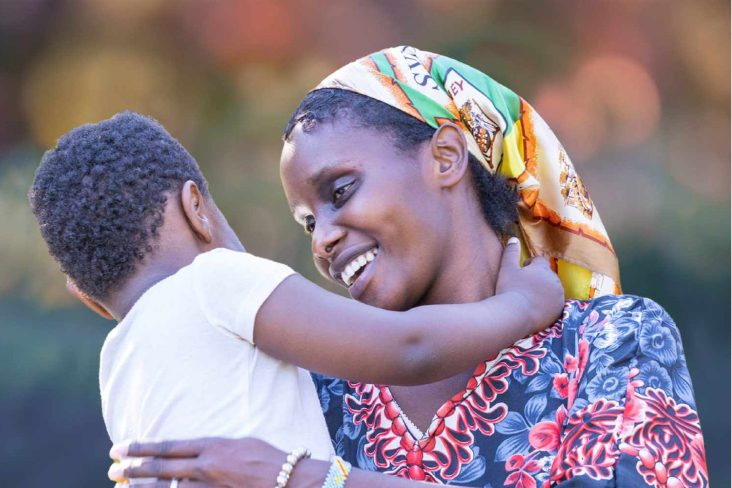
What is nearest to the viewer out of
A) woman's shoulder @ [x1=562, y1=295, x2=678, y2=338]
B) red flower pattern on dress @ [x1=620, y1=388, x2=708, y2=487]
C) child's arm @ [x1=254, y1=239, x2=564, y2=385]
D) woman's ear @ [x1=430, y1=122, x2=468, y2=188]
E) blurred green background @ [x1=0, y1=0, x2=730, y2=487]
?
red flower pattern on dress @ [x1=620, y1=388, x2=708, y2=487]

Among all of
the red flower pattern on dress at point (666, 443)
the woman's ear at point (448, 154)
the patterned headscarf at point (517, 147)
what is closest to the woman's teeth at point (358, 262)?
the woman's ear at point (448, 154)

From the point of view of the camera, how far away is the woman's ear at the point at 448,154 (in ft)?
7.85

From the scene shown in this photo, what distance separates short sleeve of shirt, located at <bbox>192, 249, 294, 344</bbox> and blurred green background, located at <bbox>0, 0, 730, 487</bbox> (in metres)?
2.81

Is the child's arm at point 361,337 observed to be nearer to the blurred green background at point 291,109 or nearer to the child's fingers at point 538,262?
the child's fingers at point 538,262

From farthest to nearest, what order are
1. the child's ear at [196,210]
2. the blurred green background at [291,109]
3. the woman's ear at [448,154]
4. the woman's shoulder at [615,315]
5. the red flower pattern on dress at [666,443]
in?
the blurred green background at [291,109] < the woman's ear at [448,154] < the child's ear at [196,210] < the woman's shoulder at [615,315] < the red flower pattern on dress at [666,443]

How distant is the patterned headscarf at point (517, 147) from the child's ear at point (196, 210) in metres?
0.46

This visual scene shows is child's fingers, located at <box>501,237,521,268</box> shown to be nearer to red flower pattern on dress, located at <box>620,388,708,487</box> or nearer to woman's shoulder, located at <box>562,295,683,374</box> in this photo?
woman's shoulder, located at <box>562,295,683,374</box>

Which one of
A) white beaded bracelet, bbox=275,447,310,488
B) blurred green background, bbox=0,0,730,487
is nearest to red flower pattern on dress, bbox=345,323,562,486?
white beaded bracelet, bbox=275,447,310,488

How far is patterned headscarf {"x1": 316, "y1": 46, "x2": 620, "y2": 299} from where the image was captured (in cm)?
246

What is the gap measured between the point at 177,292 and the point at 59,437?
3174 mm

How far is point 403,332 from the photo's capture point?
198 centimetres

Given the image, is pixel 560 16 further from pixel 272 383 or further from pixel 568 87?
pixel 272 383

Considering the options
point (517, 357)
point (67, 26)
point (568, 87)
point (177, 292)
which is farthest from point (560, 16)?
point (177, 292)

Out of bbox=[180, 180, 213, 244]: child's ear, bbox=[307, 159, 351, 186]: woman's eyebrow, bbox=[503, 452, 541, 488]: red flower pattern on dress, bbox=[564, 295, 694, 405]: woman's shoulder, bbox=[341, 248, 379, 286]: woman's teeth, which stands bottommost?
bbox=[503, 452, 541, 488]: red flower pattern on dress
